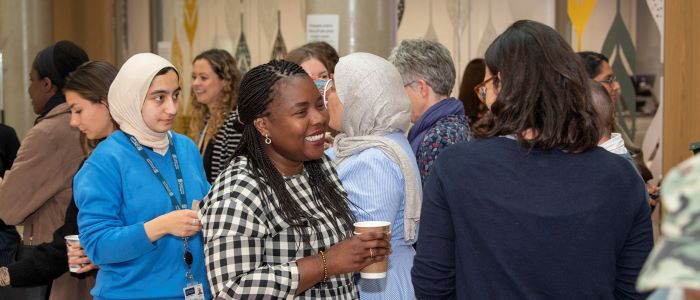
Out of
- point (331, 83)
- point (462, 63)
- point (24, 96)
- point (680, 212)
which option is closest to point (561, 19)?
point (462, 63)

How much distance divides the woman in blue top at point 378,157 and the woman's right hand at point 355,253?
0.36 meters

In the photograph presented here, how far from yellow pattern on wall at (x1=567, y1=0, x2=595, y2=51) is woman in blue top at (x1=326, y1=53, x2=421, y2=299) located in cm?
415

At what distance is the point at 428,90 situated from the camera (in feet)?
12.7

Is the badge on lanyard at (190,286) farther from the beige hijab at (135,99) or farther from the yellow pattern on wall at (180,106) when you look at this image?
the yellow pattern on wall at (180,106)

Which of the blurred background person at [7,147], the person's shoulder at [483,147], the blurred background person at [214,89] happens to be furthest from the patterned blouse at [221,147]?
the person's shoulder at [483,147]

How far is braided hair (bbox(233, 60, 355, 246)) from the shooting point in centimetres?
240

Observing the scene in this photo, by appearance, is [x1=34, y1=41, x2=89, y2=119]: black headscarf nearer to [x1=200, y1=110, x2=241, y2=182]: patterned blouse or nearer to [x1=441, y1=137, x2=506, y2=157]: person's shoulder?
[x1=200, y1=110, x2=241, y2=182]: patterned blouse

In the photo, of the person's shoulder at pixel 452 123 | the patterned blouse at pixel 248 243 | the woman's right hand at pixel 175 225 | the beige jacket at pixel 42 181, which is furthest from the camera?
the beige jacket at pixel 42 181

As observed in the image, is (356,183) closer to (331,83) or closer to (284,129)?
(284,129)

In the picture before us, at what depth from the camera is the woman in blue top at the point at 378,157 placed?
2.83 metres

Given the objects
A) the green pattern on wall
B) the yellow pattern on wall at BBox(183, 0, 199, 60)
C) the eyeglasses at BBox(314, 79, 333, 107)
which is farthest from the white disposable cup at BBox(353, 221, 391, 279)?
the yellow pattern on wall at BBox(183, 0, 199, 60)

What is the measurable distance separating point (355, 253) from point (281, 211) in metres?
0.24

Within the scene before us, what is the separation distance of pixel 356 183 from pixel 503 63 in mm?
863

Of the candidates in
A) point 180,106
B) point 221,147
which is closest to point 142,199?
point 221,147
